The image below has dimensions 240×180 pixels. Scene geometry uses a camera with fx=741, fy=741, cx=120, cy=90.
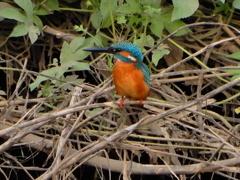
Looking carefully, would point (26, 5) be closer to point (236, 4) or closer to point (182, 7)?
point (182, 7)

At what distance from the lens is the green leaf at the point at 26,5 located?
3517 mm

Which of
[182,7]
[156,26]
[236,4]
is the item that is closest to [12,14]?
[156,26]

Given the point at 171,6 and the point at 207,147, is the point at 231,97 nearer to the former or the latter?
the point at 207,147

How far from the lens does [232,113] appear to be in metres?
3.66

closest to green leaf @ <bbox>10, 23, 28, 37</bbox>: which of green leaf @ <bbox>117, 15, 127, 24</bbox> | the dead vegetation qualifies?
the dead vegetation

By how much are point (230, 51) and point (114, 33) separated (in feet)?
2.03

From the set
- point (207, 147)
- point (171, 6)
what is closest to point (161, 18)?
point (171, 6)

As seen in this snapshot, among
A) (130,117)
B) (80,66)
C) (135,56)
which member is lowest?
(130,117)

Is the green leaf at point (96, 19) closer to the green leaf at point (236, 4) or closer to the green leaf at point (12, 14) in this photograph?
the green leaf at point (12, 14)

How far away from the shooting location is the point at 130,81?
9.81 ft

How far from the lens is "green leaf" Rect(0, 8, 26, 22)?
11.3 ft

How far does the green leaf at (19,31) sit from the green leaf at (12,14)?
39 millimetres

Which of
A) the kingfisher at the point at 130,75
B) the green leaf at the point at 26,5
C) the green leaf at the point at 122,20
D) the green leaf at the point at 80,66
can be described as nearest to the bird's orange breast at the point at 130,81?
the kingfisher at the point at 130,75

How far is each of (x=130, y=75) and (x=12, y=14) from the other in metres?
0.78
